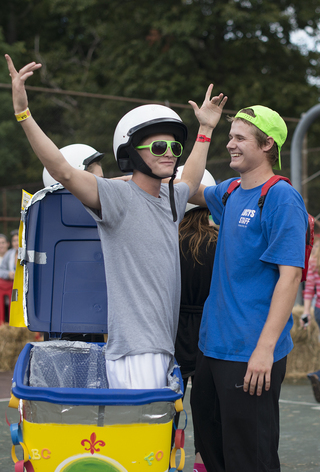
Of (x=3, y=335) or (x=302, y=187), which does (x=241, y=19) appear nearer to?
(x=302, y=187)

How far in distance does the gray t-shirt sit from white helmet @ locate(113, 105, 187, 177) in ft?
0.56

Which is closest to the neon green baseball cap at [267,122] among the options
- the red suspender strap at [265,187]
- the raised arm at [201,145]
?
the red suspender strap at [265,187]

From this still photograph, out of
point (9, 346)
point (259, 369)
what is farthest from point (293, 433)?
point (9, 346)

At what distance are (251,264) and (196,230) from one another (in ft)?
3.25

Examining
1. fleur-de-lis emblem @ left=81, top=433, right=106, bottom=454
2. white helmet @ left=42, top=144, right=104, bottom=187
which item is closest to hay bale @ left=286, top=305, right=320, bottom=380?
white helmet @ left=42, top=144, right=104, bottom=187

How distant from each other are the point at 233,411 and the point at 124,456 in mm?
602

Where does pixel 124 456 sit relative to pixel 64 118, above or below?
below

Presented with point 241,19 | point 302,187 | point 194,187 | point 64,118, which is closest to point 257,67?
point 241,19

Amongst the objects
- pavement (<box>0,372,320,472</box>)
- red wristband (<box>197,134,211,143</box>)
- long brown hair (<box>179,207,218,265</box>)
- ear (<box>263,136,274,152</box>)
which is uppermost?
red wristband (<box>197,134,211,143</box>)

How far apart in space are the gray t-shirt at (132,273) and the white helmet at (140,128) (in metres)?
0.17

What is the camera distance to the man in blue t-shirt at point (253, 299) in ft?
7.93

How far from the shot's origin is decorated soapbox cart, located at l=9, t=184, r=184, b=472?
2131mm

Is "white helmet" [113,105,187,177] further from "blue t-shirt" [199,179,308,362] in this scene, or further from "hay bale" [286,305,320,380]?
"hay bale" [286,305,320,380]

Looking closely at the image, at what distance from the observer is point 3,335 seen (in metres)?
7.79
